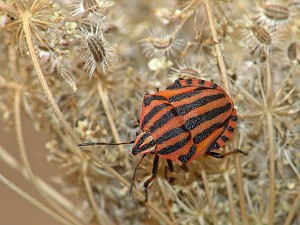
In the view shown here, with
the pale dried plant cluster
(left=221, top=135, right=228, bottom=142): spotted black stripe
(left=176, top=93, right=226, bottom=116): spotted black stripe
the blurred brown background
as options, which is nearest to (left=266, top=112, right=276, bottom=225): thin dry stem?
the pale dried plant cluster

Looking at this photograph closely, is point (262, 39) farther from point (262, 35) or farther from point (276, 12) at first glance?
point (276, 12)

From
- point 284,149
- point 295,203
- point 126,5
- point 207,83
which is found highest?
point 126,5

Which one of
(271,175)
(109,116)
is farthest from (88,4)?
(271,175)

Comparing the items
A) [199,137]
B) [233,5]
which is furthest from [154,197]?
[233,5]

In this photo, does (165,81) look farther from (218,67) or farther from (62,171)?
(62,171)

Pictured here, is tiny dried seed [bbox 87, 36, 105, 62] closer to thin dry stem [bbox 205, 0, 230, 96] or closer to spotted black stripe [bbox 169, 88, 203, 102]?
spotted black stripe [bbox 169, 88, 203, 102]

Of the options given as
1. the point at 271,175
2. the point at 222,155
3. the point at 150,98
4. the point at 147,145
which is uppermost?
the point at 150,98
